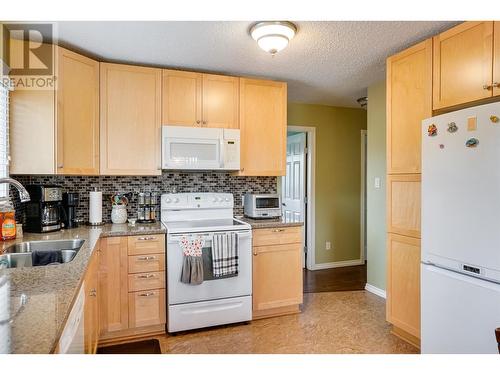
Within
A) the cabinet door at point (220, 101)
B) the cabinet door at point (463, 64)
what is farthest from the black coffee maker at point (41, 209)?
the cabinet door at point (463, 64)

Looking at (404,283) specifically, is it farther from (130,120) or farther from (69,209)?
(69,209)

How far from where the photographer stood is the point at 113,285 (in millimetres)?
2479

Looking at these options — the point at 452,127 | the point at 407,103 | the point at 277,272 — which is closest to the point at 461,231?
the point at 452,127

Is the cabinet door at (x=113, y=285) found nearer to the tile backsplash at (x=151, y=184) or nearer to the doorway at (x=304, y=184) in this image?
the tile backsplash at (x=151, y=184)

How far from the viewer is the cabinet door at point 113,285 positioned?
8.02 feet

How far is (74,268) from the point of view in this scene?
143 centimetres

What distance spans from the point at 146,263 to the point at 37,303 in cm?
154

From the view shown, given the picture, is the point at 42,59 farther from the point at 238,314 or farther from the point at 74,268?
the point at 238,314

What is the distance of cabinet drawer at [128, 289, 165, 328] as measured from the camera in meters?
2.53

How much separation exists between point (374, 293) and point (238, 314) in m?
1.69
